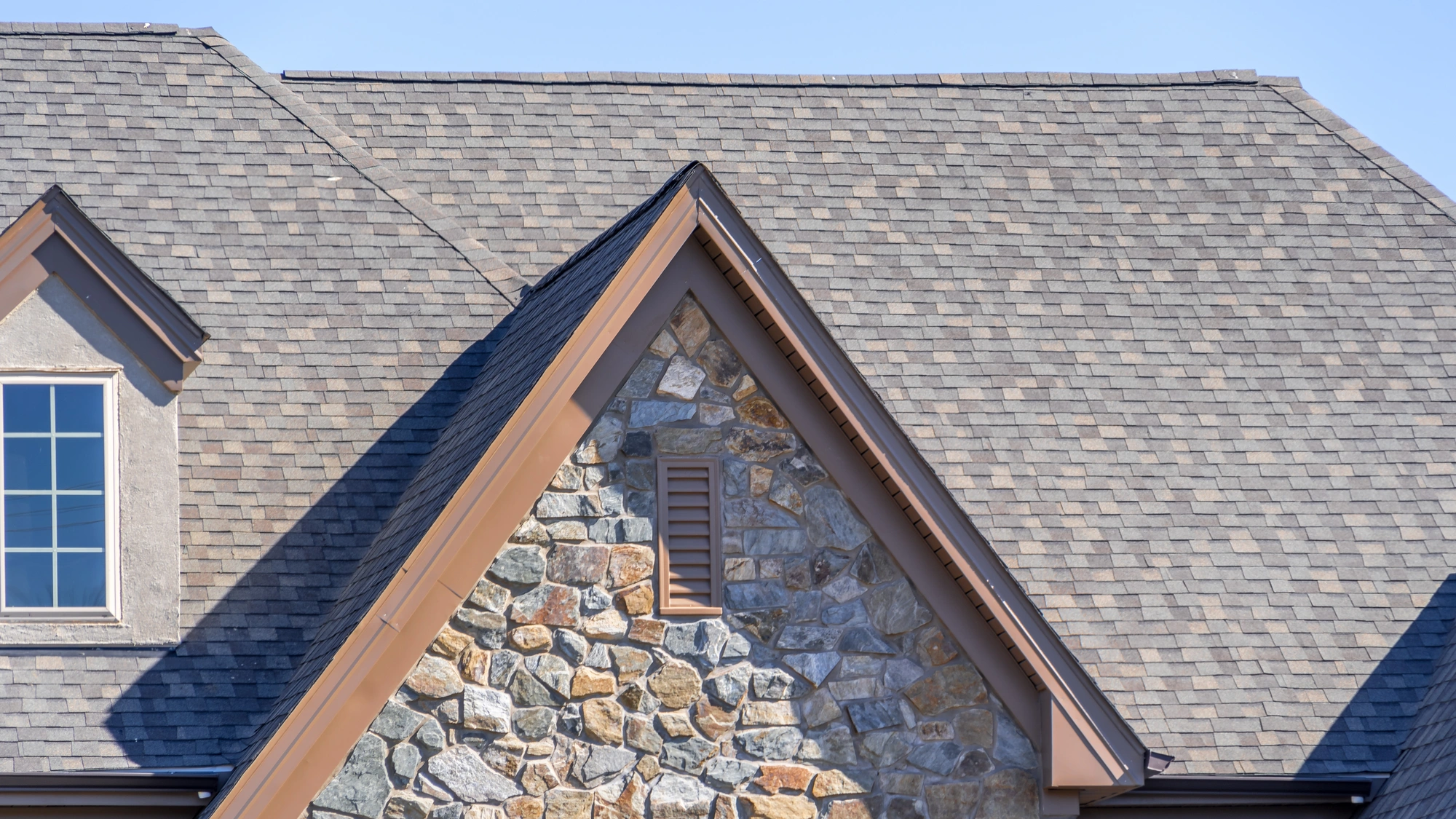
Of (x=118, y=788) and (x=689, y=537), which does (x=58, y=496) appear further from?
(x=689, y=537)

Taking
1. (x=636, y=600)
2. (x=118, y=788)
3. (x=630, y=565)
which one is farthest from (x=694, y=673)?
(x=118, y=788)

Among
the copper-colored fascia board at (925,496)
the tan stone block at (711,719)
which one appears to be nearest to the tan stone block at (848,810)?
the tan stone block at (711,719)

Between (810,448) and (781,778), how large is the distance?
175 centimetres

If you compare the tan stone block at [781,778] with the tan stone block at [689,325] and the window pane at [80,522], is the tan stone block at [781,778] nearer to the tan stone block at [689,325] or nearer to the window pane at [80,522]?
the tan stone block at [689,325]

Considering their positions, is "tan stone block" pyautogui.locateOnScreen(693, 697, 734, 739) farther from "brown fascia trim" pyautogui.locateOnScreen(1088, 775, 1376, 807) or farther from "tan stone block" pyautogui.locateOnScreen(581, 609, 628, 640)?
"brown fascia trim" pyautogui.locateOnScreen(1088, 775, 1376, 807)

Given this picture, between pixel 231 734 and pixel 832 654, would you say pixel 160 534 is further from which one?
pixel 832 654

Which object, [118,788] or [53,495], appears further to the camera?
[53,495]

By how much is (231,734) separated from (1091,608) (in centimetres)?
516

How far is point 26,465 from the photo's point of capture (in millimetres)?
9406

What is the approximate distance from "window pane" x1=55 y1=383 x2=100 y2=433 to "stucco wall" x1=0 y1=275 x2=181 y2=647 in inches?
4.4

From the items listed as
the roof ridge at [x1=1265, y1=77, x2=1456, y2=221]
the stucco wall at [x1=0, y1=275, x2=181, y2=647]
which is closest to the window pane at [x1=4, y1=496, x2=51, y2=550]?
the stucco wall at [x1=0, y1=275, x2=181, y2=647]

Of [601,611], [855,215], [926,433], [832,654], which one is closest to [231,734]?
[601,611]

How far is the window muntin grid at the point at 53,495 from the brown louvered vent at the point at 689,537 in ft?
11.3

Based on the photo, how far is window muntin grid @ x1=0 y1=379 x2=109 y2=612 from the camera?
921 cm
